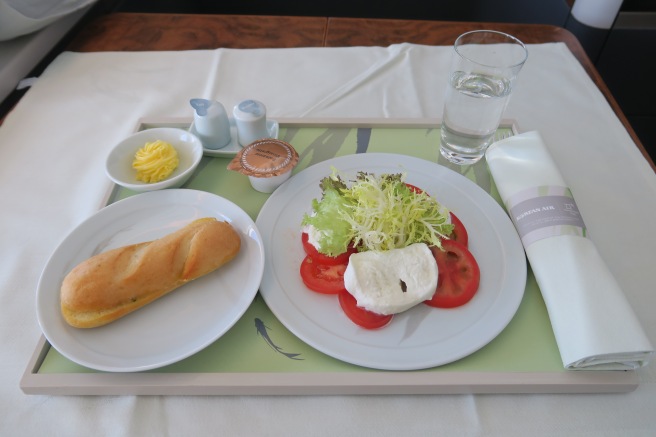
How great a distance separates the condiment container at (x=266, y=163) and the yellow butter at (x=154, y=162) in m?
0.19

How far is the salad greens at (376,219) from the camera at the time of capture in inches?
38.7

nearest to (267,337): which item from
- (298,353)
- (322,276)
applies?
(298,353)

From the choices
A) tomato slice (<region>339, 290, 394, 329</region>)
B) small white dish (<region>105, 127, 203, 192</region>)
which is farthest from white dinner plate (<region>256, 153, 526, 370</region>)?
small white dish (<region>105, 127, 203, 192</region>)

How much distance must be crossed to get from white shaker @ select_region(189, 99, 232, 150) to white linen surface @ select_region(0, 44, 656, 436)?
0.35 metres

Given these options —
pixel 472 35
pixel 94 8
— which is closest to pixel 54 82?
pixel 94 8

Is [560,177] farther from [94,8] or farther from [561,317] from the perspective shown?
[94,8]

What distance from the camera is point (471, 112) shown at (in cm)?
125

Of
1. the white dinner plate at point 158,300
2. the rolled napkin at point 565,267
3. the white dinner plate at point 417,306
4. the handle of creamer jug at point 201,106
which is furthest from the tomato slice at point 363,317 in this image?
the handle of creamer jug at point 201,106

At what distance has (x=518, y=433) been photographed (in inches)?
31.5

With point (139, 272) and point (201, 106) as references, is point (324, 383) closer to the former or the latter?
point (139, 272)

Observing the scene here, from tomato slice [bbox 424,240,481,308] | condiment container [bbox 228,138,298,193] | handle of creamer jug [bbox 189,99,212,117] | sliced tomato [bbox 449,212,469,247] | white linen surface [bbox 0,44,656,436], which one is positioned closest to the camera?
white linen surface [bbox 0,44,656,436]

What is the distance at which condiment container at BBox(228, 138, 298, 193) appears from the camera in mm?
1160

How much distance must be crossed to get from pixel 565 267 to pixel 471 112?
1.77 ft

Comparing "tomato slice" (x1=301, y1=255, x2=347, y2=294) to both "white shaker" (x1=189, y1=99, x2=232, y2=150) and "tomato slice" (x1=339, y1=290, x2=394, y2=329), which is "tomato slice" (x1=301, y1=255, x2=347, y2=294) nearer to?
"tomato slice" (x1=339, y1=290, x2=394, y2=329)
